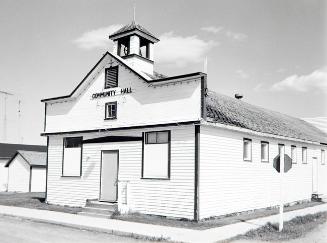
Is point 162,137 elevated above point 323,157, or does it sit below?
above

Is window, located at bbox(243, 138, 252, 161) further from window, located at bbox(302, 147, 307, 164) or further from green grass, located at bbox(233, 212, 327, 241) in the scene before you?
window, located at bbox(302, 147, 307, 164)

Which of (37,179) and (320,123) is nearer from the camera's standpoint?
(37,179)

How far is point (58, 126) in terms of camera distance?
2152 centimetres

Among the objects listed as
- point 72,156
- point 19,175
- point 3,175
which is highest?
point 72,156

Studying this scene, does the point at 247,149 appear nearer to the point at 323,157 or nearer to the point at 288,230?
the point at 288,230

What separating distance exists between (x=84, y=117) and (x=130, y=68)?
3726mm

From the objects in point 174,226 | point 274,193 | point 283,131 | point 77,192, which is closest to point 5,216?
point 77,192

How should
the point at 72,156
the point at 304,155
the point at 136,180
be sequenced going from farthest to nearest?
the point at 304,155 → the point at 72,156 → the point at 136,180

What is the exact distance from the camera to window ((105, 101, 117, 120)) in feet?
63.3

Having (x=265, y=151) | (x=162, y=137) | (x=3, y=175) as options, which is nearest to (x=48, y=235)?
(x=162, y=137)

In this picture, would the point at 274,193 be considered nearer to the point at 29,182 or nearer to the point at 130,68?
the point at 130,68

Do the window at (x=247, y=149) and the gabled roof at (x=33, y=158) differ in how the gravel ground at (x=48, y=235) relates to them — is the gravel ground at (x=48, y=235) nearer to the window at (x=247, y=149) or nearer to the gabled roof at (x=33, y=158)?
the window at (x=247, y=149)

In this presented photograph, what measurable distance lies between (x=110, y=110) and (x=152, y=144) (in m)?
3.27

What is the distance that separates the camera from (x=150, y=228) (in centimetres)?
1384
